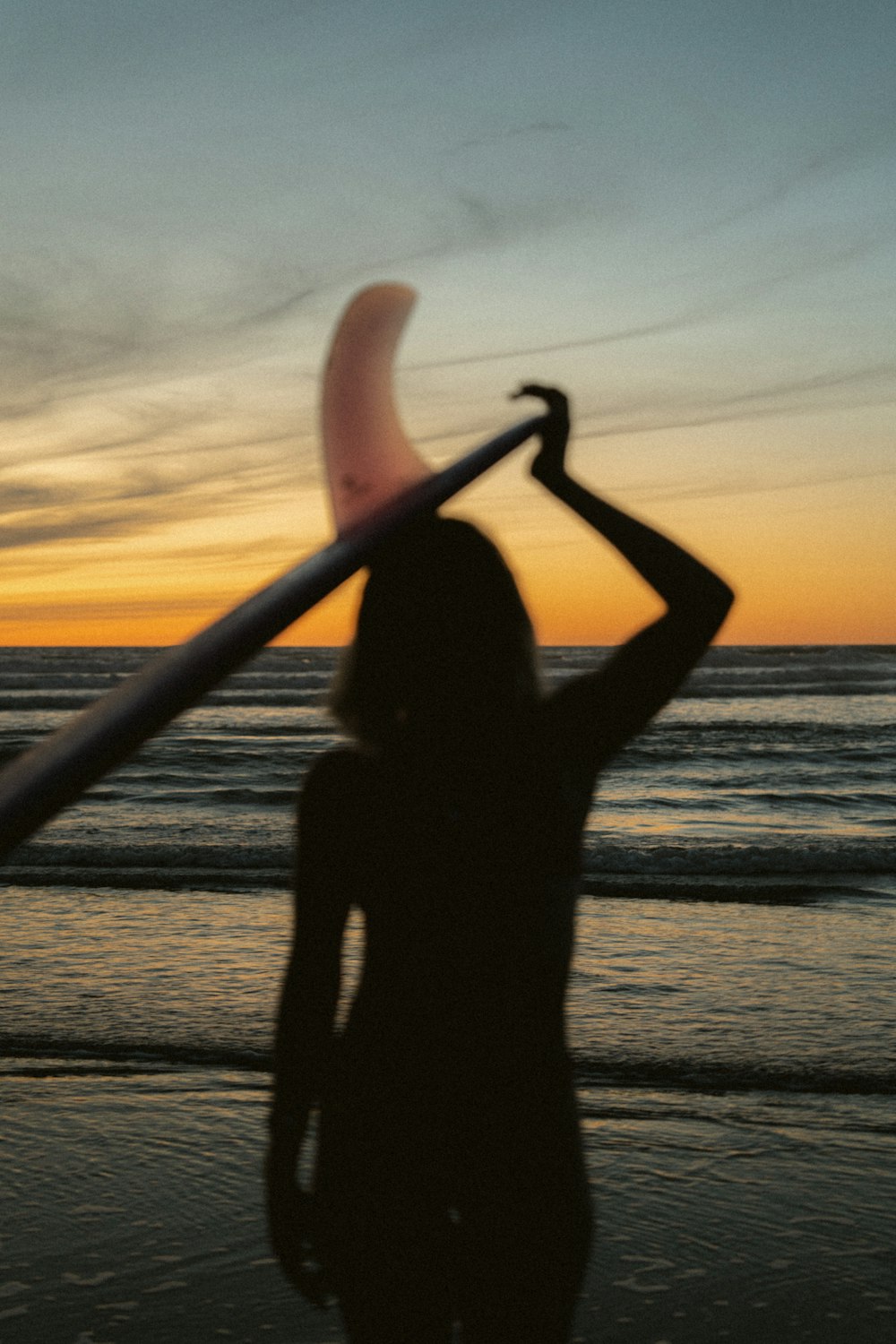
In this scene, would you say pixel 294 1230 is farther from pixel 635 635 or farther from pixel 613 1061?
pixel 613 1061

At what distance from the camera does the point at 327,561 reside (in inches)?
49.4

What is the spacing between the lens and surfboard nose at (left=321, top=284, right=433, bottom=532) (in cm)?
151

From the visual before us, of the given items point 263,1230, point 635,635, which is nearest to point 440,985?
point 635,635

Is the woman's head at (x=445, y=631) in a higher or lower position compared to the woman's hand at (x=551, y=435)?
lower

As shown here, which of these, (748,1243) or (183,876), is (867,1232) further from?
(183,876)

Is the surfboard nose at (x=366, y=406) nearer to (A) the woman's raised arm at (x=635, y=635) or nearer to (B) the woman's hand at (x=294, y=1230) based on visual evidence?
(A) the woman's raised arm at (x=635, y=635)

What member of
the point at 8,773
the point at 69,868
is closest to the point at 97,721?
the point at 8,773

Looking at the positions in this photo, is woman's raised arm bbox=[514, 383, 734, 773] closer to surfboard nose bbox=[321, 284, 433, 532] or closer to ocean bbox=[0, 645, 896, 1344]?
surfboard nose bbox=[321, 284, 433, 532]

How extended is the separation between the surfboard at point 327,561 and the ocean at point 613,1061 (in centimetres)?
93

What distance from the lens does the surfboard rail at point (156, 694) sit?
916mm

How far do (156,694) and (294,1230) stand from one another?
1.01 meters

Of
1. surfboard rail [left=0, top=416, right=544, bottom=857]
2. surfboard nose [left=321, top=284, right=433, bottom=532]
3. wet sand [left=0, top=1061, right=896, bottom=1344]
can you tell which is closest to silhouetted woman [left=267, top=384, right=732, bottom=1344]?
surfboard nose [left=321, top=284, right=433, bottom=532]

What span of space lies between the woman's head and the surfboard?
4.5 inches

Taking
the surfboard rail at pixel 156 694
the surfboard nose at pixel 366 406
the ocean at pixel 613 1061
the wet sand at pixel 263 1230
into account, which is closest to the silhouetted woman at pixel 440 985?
the surfboard nose at pixel 366 406
